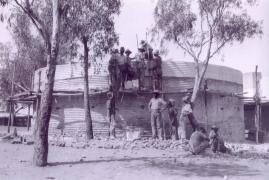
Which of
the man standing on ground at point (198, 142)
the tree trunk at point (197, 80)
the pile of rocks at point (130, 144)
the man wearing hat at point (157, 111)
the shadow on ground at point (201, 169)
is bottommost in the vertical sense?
the shadow on ground at point (201, 169)

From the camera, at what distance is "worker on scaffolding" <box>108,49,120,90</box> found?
17141 mm

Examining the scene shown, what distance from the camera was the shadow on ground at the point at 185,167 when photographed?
933 centimetres

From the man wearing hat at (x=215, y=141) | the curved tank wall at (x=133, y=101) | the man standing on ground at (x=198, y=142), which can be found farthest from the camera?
the curved tank wall at (x=133, y=101)

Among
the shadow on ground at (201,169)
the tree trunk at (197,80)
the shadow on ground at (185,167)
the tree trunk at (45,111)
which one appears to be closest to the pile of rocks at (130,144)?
the shadow on ground at (185,167)

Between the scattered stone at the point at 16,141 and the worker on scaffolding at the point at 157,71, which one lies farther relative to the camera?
the worker on scaffolding at the point at 157,71

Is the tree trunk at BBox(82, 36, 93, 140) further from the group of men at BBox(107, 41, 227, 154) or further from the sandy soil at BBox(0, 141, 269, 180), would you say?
the sandy soil at BBox(0, 141, 269, 180)

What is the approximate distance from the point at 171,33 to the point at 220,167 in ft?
33.9

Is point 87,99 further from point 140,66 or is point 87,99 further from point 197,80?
point 197,80

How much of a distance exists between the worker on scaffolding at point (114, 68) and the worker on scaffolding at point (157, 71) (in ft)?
5.49

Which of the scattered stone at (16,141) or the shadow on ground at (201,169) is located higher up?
the scattered stone at (16,141)

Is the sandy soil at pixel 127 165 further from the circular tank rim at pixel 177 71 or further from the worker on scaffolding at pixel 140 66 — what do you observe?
the circular tank rim at pixel 177 71

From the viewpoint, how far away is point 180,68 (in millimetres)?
19312

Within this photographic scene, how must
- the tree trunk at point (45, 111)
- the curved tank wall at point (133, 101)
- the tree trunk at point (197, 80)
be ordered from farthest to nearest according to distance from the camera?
the curved tank wall at point (133, 101), the tree trunk at point (197, 80), the tree trunk at point (45, 111)

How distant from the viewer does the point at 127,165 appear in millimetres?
10172
